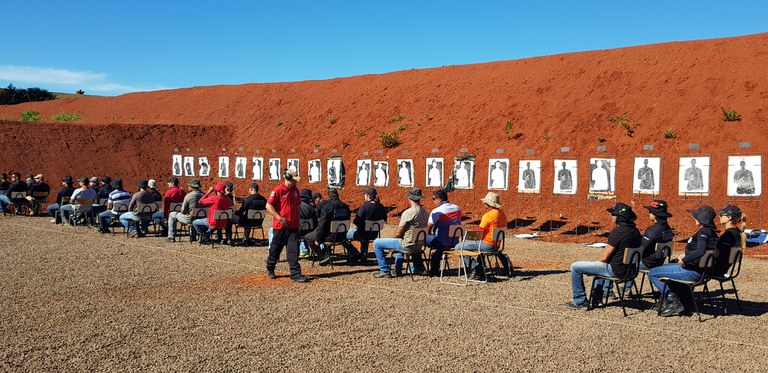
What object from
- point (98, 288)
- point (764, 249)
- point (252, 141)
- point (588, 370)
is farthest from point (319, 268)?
point (252, 141)

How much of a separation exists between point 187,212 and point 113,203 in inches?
104

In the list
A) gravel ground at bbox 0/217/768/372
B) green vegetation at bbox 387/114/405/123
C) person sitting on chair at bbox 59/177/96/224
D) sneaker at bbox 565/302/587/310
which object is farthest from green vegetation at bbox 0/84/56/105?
sneaker at bbox 565/302/587/310

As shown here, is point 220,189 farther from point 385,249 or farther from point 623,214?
point 623,214

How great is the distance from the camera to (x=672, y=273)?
8.76m

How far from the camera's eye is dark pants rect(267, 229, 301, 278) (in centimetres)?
1112

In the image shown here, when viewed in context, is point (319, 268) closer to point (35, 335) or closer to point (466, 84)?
point (35, 335)

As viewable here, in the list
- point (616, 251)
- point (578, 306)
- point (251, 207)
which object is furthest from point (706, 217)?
point (251, 207)

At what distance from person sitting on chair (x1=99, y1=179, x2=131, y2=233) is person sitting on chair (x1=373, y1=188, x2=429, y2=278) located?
902 centimetres

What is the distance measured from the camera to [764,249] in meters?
15.9

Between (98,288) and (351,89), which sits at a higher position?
(351,89)

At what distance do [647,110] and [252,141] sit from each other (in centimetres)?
2316

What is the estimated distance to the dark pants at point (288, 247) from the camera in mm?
11117

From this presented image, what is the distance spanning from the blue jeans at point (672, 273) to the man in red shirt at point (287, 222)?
5499 mm

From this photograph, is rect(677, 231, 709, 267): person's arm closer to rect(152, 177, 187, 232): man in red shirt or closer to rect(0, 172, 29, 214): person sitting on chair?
rect(152, 177, 187, 232): man in red shirt
